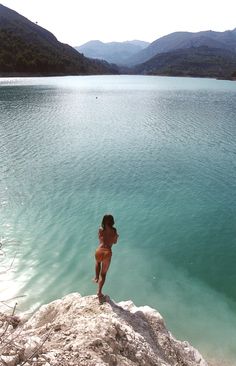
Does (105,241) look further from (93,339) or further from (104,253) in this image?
(93,339)

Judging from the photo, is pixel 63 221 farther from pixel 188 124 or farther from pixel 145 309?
pixel 188 124

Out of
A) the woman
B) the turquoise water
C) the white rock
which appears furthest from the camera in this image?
the turquoise water

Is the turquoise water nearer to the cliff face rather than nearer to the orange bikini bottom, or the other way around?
the cliff face

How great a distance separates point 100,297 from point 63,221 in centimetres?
1229

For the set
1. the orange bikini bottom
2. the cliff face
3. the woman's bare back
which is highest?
the woman's bare back

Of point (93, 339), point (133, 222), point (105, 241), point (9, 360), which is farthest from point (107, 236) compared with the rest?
point (133, 222)

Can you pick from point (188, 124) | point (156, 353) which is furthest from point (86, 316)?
point (188, 124)

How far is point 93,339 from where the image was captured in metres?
8.52

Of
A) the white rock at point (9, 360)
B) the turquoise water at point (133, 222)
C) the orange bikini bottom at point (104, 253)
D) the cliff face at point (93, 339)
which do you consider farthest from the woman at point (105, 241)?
the white rock at point (9, 360)

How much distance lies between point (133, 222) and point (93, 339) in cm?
1476

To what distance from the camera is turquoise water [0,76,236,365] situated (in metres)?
16.0

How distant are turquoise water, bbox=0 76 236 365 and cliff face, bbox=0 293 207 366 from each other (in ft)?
4.85

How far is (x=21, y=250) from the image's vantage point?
64.0 feet

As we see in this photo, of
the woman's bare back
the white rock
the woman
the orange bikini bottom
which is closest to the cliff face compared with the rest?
the white rock
